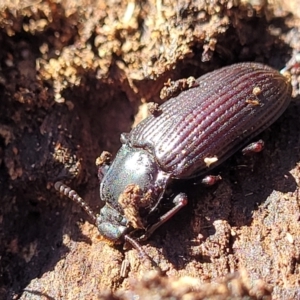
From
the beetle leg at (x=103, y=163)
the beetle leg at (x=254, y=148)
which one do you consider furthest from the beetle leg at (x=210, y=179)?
the beetle leg at (x=103, y=163)

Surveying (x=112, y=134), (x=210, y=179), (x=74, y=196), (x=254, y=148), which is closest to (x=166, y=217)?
(x=210, y=179)

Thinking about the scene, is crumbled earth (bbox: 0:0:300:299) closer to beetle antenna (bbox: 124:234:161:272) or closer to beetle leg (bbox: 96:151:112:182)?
beetle antenna (bbox: 124:234:161:272)

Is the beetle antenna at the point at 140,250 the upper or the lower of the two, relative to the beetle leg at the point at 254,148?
upper

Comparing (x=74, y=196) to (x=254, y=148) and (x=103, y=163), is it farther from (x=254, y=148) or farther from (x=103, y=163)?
(x=254, y=148)

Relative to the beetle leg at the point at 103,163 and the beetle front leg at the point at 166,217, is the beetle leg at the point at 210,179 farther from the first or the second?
the beetle leg at the point at 103,163

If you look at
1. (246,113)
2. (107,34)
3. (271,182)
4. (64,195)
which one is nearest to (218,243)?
(271,182)

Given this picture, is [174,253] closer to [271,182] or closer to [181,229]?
[181,229]

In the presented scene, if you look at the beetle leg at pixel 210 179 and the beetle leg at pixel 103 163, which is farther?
the beetle leg at pixel 103 163
